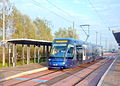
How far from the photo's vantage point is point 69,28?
78.6 metres

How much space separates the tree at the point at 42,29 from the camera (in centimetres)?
4864

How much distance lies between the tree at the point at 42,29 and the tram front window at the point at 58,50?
26.3 m

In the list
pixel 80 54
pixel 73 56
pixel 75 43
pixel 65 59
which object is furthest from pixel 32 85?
pixel 80 54

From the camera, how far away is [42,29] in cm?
5000

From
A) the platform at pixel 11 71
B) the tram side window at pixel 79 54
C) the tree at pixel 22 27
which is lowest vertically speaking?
the platform at pixel 11 71

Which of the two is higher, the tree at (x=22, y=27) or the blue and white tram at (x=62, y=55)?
the tree at (x=22, y=27)

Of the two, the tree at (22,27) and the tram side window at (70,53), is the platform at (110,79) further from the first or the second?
the tree at (22,27)

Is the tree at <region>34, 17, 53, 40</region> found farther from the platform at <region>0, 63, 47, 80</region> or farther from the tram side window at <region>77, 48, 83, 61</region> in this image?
the platform at <region>0, 63, 47, 80</region>

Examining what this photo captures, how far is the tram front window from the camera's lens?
20188 millimetres

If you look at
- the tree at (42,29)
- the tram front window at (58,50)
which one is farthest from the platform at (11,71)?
the tree at (42,29)

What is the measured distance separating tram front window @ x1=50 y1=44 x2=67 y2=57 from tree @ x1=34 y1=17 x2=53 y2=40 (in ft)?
86.3

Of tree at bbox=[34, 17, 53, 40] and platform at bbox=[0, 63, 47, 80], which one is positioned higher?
tree at bbox=[34, 17, 53, 40]

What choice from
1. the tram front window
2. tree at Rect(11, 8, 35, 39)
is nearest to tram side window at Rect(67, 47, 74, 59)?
the tram front window

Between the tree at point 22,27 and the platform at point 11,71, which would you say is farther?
the tree at point 22,27
